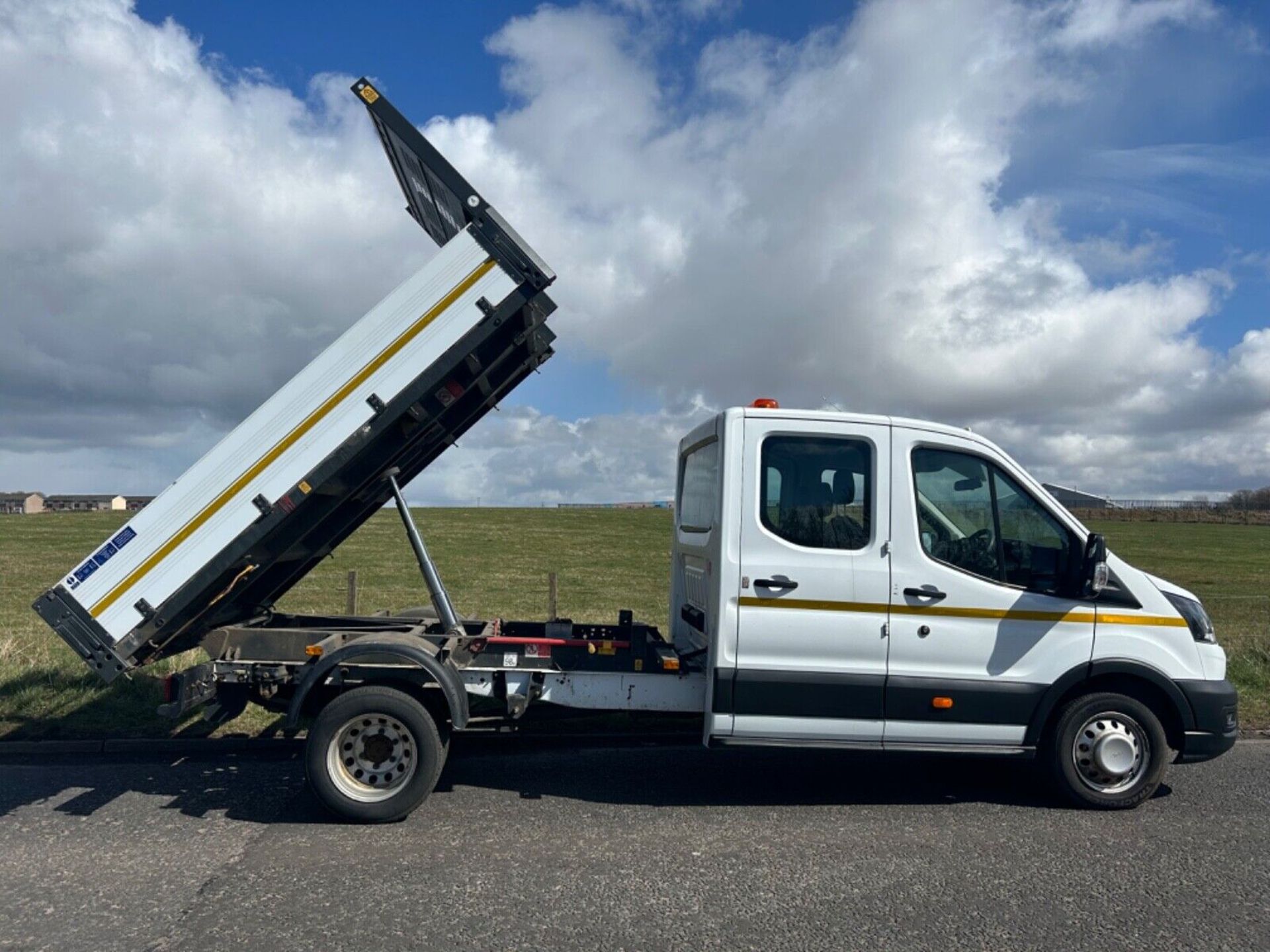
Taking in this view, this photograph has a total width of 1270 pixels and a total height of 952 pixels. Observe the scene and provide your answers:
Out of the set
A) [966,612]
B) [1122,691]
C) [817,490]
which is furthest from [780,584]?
[1122,691]

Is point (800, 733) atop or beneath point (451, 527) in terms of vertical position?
beneath

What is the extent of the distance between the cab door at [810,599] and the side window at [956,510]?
249 mm

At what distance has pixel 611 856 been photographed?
206 inches

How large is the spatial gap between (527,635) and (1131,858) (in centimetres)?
398

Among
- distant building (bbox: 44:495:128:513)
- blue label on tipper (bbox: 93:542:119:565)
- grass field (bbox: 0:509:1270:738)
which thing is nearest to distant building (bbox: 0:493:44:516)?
distant building (bbox: 44:495:128:513)

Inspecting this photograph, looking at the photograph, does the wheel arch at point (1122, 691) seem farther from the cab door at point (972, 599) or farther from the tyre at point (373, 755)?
the tyre at point (373, 755)

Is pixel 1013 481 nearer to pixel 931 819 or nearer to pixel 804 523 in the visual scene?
pixel 804 523

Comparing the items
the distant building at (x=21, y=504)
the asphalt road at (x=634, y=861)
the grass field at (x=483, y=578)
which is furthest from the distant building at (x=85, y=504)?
the asphalt road at (x=634, y=861)

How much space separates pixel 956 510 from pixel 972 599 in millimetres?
537

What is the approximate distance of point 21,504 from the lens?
7894cm

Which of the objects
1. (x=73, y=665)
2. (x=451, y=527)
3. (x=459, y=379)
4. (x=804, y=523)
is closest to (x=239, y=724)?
(x=73, y=665)

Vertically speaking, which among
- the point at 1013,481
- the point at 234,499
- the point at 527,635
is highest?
the point at 1013,481

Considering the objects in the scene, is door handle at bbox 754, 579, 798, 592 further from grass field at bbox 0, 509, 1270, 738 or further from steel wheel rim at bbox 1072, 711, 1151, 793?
grass field at bbox 0, 509, 1270, 738

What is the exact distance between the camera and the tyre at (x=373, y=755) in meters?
5.75
